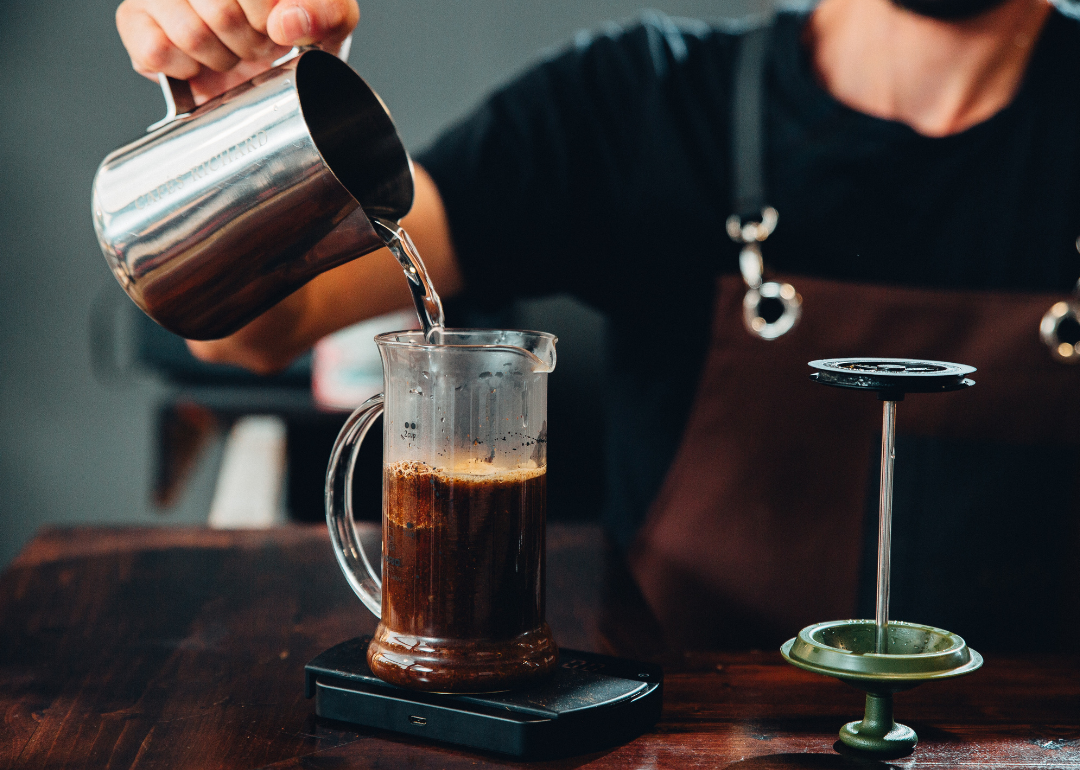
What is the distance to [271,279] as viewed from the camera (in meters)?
0.79

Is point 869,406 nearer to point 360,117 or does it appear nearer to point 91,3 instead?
point 360,117

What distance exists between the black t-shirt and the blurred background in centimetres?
205

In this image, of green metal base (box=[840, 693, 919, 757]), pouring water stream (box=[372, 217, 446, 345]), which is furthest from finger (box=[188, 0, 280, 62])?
green metal base (box=[840, 693, 919, 757])

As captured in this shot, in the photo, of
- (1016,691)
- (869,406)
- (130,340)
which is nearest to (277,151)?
(1016,691)

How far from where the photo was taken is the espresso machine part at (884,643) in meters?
0.57

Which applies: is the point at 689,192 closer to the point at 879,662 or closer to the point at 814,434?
the point at 814,434

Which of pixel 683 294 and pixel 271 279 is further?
pixel 683 294

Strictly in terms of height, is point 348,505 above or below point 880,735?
above

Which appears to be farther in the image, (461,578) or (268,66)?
(268,66)

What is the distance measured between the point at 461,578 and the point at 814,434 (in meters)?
0.75

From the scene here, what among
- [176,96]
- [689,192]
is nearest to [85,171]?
[689,192]

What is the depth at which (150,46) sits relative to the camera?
33.8 inches

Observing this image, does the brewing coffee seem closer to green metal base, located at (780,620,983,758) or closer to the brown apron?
green metal base, located at (780,620,983,758)

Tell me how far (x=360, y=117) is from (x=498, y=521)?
389 millimetres
